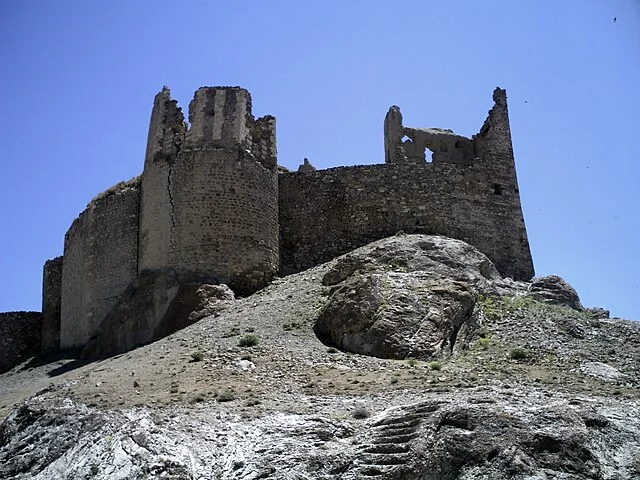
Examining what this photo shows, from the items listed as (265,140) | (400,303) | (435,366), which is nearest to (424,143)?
(265,140)

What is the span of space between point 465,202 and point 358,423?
13.7 meters

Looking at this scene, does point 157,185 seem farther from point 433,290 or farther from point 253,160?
point 433,290

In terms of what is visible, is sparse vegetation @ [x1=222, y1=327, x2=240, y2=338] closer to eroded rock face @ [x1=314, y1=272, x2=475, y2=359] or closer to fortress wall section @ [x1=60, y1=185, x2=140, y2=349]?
eroded rock face @ [x1=314, y1=272, x2=475, y2=359]

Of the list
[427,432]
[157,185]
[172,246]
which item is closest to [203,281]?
[172,246]

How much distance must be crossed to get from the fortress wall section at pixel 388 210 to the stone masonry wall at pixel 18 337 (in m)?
10.1

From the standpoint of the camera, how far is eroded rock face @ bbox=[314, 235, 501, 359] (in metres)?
15.5

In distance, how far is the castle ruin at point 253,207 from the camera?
2039 centimetres

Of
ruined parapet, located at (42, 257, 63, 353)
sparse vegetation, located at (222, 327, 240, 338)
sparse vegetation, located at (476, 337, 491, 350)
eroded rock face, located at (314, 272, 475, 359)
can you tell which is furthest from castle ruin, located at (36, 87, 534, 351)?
sparse vegetation, located at (476, 337, 491, 350)

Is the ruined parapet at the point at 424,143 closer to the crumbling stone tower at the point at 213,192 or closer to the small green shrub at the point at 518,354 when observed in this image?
the crumbling stone tower at the point at 213,192

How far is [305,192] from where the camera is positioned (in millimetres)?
23453

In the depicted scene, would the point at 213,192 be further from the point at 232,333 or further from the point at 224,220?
the point at 232,333

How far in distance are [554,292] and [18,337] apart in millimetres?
17563

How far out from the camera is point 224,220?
66.6 feet

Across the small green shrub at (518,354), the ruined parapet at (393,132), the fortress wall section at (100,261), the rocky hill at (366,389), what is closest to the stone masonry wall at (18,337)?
the fortress wall section at (100,261)
